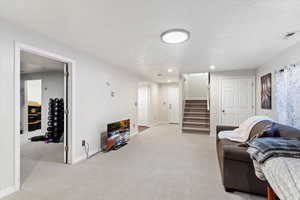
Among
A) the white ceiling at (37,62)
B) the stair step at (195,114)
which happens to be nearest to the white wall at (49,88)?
the white ceiling at (37,62)

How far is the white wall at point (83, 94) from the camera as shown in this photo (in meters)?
1.79

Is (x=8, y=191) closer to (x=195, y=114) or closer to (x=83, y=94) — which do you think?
(x=83, y=94)

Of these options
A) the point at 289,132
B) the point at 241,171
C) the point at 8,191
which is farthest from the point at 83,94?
the point at 289,132

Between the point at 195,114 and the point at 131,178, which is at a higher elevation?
the point at 195,114

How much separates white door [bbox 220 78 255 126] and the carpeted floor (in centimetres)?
216

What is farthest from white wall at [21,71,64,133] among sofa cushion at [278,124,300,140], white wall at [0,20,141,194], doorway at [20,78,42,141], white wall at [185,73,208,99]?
white wall at [185,73,208,99]

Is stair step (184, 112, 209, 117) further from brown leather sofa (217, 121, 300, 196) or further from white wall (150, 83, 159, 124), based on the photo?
brown leather sofa (217, 121, 300, 196)

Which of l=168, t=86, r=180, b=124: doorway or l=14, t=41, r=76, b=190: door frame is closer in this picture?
l=14, t=41, r=76, b=190: door frame

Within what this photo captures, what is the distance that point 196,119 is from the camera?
589 centimetres

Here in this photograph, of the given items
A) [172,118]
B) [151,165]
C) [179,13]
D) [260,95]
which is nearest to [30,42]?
[179,13]

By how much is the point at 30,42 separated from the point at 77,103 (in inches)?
48.6

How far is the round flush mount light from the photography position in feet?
6.64

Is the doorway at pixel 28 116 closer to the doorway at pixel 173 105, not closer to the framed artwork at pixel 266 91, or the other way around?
the doorway at pixel 173 105

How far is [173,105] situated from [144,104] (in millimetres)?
1659
